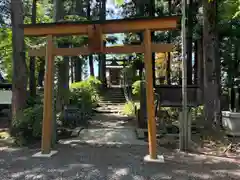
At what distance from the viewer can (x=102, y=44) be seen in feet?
19.1

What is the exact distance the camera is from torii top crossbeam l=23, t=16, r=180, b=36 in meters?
5.61

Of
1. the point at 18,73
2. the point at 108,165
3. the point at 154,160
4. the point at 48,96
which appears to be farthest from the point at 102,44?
the point at 18,73

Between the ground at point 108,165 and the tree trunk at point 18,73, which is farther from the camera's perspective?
the tree trunk at point 18,73

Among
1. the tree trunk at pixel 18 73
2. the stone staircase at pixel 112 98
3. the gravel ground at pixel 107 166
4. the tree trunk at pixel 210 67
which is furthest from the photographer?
the stone staircase at pixel 112 98

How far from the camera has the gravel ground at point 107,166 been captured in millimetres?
4617

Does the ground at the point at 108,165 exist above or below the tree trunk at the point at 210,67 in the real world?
below

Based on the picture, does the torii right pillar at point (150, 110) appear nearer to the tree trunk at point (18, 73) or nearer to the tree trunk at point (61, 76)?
the tree trunk at point (18, 73)

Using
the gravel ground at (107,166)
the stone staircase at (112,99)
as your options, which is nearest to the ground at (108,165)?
the gravel ground at (107,166)

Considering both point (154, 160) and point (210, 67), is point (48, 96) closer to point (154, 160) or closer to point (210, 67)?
point (154, 160)

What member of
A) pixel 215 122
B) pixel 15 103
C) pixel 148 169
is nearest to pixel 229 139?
pixel 215 122

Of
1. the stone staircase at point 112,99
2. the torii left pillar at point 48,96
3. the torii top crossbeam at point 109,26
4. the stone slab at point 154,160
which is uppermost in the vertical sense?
the torii top crossbeam at point 109,26

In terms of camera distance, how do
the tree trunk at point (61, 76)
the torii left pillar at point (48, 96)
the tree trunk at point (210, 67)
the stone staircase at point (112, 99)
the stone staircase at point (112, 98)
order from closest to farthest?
the torii left pillar at point (48, 96), the tree trunk at point (210, 67), the tree trunk at point (61, 76), the stone staircase at point (112, 99), the stone staircase at point (112, 98)

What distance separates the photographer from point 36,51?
625 centimetres

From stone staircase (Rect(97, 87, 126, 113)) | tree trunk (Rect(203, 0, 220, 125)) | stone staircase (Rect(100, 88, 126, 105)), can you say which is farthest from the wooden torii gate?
stone staircase (Rect(100, 88, 126, 105))
